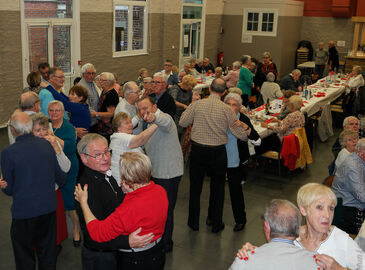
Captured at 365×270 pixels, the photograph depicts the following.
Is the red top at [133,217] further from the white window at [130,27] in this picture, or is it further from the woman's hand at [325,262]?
the white window at [130,27]

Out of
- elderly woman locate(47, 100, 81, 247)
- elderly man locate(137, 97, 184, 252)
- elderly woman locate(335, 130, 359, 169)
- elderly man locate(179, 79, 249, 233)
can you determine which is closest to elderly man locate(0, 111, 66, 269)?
elderly woman locate(47, 100, 81, 247)

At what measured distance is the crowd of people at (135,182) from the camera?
2568 mm

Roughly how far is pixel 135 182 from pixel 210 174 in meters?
2.33

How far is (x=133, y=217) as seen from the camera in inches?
99.3

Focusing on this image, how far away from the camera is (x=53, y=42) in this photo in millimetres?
9781

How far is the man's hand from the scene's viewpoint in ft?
8.43

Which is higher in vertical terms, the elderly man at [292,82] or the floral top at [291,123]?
the elderly man at [292,82]

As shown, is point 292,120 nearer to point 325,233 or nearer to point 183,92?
point 183,92

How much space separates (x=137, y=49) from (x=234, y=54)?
5304 millimetres

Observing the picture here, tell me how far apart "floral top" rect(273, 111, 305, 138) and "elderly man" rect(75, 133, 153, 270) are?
410cm

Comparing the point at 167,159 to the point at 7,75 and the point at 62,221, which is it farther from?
the point at 7,75

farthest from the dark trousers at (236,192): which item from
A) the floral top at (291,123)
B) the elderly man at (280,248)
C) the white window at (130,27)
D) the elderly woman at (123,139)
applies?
the white window at (130,27)

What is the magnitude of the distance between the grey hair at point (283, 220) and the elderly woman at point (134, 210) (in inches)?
27.3

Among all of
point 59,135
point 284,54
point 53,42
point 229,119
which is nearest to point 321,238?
point 229,119
